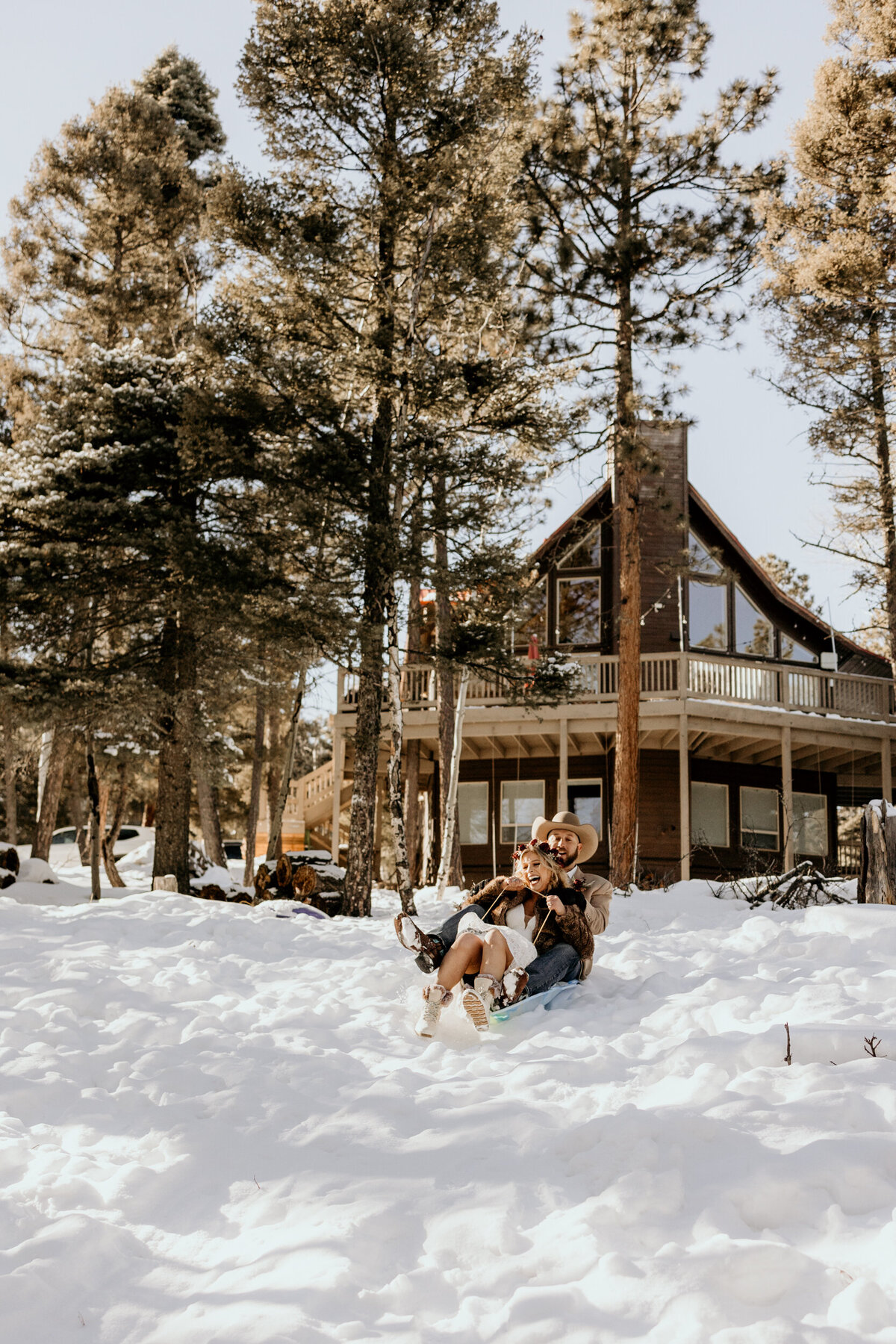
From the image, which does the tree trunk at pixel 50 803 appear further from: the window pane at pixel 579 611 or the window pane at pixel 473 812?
the window pane at pixel 579 611

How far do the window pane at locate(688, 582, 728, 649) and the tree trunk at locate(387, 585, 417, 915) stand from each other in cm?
1075

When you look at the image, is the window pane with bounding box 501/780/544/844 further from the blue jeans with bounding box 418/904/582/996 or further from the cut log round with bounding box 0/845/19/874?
the blue jeans with bounding box 418/904/582/996

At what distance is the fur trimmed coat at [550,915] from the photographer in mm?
5582

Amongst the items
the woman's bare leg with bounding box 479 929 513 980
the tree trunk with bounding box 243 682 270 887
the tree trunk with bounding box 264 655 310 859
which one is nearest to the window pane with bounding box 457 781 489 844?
the tree trunk with bounding box 264 655 310 859

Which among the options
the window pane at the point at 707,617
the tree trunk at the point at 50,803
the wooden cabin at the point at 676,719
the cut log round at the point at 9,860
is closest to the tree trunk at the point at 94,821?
the cut log round at the point at 9,860

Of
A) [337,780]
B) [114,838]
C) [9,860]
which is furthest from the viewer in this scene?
[114,838]

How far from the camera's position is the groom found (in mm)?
5363

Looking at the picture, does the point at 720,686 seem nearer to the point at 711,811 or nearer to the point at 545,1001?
the point at 711,811

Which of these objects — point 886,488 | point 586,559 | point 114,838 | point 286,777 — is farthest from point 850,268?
point 114,838

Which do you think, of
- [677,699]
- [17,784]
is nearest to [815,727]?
[677,699]

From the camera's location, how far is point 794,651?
2236cm

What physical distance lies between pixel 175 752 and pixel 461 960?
416 inches

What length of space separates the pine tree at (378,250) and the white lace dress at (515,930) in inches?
259

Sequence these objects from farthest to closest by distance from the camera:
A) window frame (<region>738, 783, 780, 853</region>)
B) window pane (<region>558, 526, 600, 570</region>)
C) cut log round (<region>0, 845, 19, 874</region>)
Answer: window pane (<region>558, 526, 600, 570</region>), window frame (<region>738, 783, 780, 853</region>), cut log round (<region>0, 845, 19, 874</region>)
